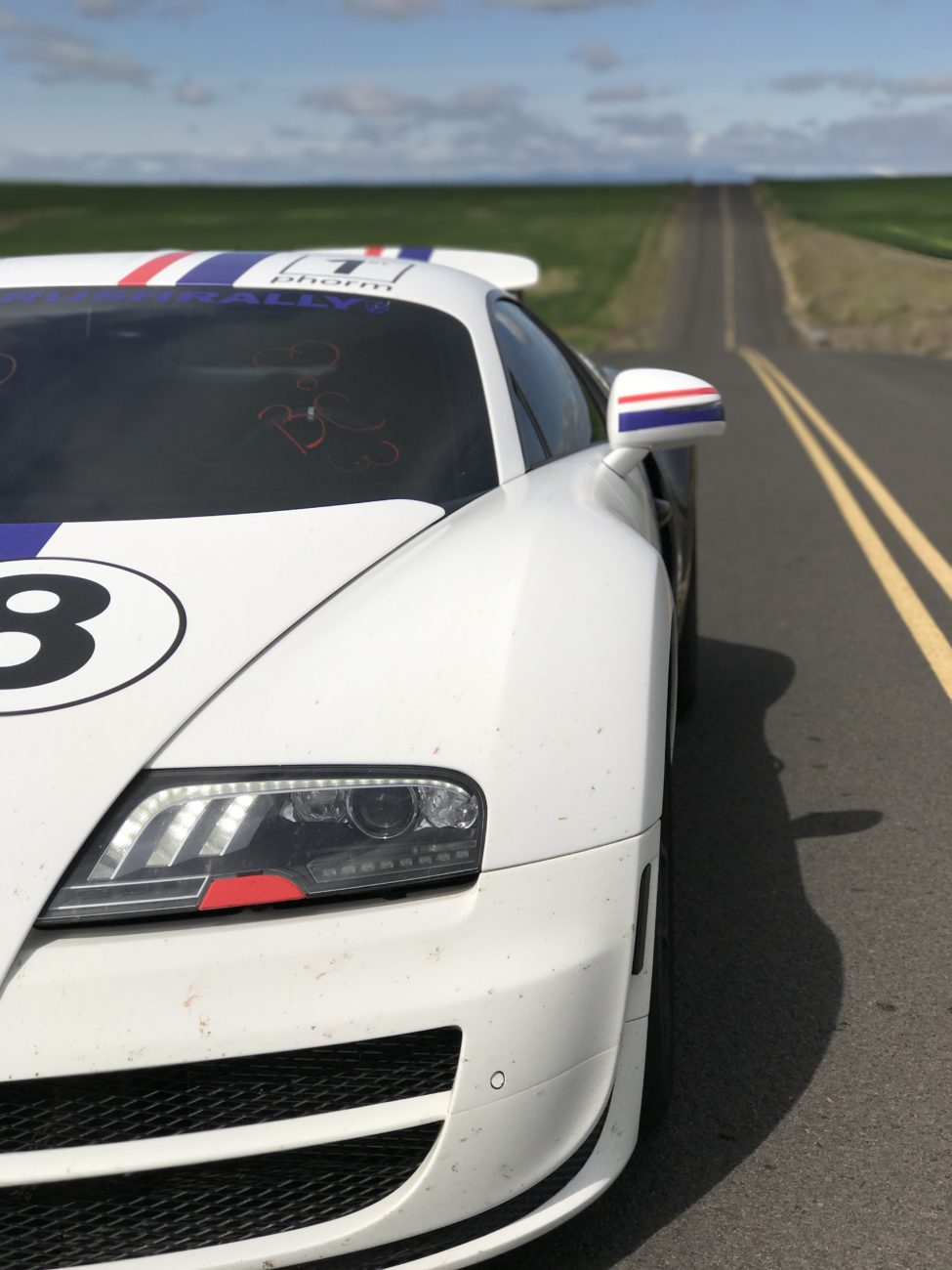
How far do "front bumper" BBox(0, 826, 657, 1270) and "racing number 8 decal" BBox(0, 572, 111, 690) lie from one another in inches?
16.3

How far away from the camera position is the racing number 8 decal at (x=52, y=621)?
2.02m

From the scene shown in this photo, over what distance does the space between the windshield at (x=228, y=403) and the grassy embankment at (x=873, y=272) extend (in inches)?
50.0

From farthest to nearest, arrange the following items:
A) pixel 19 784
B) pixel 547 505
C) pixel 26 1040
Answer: pixel 547 505 → pixel 19 784 → pixel 26 1040

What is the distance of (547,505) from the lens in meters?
2.72

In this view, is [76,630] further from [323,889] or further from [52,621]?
[323,889]

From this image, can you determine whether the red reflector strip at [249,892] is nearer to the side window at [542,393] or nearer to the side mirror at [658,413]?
the side window at [542,393]

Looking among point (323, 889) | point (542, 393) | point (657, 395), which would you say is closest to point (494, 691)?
point (323, 889)

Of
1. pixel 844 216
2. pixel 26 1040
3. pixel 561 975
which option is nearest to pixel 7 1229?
pixel 26 1040

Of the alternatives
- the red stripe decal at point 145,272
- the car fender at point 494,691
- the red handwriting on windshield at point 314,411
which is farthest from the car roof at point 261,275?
the car fender at point 494,691

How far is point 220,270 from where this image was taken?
352 cm

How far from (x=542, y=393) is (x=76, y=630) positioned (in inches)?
66.2

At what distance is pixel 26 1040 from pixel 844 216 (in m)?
4.31

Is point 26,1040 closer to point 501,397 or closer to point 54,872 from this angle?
point 54,872

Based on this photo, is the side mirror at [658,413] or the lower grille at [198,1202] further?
the side mirror at [658,413]
